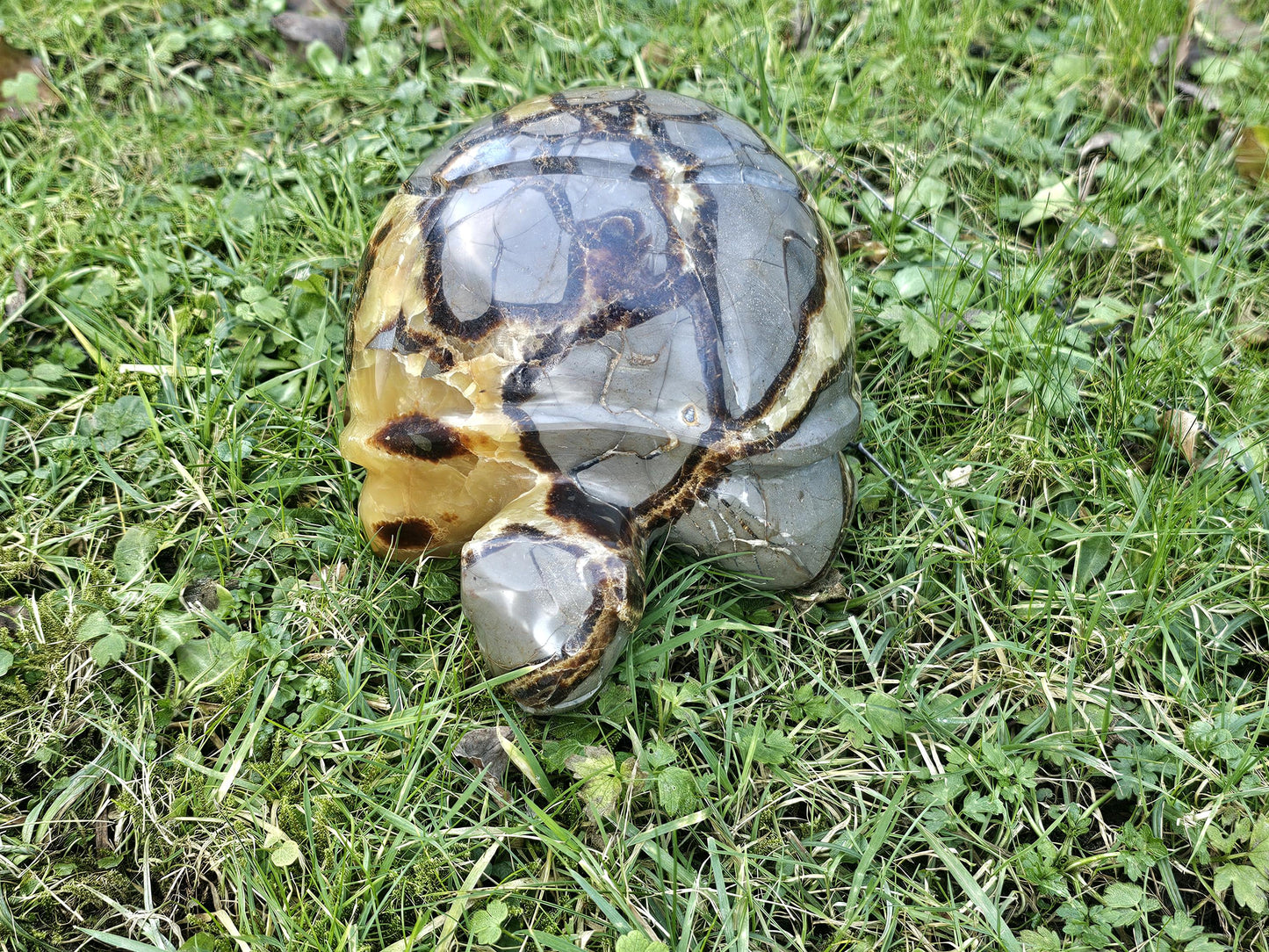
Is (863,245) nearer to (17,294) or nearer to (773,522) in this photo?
(773,522)

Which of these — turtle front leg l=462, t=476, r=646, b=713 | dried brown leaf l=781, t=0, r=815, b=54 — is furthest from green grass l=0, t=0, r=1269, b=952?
dried brown leaf l=781, t=0, r=815, b=54

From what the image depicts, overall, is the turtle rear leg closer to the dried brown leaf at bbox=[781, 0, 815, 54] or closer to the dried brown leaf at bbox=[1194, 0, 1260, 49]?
the dried brown leaf at bbox=[781, 0, 815, 54]

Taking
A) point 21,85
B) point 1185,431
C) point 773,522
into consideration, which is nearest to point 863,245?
point 1185,431

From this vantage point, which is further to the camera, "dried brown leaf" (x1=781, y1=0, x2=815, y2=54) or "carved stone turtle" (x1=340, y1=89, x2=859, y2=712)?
"dried brown leaf" (x1=781, y1=0, x2=815, y2=54)

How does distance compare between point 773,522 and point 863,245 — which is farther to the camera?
point 863,245

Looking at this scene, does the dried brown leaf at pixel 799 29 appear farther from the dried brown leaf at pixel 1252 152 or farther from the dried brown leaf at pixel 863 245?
the dried brown leaf at pixel 1252 152
